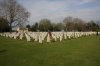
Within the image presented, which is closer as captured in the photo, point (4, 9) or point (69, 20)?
point (4, 9)

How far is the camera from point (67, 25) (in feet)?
512

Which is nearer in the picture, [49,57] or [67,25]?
[49,57]

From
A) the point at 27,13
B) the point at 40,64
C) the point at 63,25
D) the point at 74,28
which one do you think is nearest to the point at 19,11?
the point at 27,13

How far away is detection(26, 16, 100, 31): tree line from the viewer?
445ft

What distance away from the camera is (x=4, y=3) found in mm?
66312

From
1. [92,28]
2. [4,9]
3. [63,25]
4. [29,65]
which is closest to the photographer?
[29,65]

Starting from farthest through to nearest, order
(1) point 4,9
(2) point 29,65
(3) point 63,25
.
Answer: (3) point 63,25 → (1) point 4,9 → (2) point 29,65

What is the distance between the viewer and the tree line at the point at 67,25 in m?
136

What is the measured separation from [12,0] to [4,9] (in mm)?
4002

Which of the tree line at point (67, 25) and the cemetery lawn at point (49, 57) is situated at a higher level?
the tree line at point (67, 25)

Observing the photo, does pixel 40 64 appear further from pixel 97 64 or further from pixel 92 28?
pixel 92 28

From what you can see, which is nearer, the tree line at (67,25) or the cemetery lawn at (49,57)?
the cemetery lawn at (49,57)

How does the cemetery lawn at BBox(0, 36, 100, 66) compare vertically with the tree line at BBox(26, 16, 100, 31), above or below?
below

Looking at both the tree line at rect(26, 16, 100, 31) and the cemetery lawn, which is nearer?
the cemetery lawn
